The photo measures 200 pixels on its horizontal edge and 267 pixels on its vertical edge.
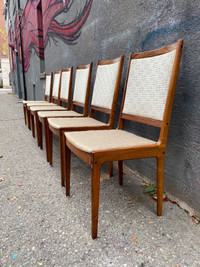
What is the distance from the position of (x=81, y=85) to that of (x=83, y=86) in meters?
0.07

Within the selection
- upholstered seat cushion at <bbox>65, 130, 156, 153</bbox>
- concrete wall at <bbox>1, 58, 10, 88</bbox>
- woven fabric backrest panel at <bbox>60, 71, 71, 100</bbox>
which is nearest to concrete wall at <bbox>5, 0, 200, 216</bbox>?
upholstered seat cushion at <bbox>65, 130, 156, 153</bbox>

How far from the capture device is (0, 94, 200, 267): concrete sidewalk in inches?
35.0

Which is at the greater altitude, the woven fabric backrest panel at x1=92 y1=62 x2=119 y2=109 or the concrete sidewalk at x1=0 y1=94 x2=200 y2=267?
the woven fabric backrest panel at x1=92 y1=62 x2=119 y2=109

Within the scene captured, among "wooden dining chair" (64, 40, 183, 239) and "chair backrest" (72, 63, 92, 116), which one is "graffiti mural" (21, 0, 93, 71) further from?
"wooden dining chair" (64, 40, 183, 239)

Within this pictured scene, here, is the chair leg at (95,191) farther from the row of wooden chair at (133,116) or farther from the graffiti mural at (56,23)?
the graffiti mural at (56,23)

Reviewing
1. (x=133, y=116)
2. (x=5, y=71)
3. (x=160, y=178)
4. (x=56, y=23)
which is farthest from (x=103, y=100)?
(x=5, y=71)

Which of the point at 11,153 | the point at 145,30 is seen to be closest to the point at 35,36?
the point at 11,153

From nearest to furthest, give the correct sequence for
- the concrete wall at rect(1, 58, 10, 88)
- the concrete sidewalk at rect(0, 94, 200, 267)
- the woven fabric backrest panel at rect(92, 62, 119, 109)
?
the concrete sidewalk at rect(0, 94, 200, 267) < the woven fabric backrest panel at rect(92, 62, 119, 109) < the concrete wall at rect(1, 58, 10, 88)

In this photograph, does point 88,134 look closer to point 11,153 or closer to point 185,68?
point 185,68

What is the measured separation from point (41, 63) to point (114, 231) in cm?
571

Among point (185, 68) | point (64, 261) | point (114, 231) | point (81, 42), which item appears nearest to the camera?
point (64, 261)

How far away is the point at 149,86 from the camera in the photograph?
1234mm

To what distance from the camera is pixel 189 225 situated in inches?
43.7

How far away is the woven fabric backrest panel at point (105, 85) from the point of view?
1.59 metres
